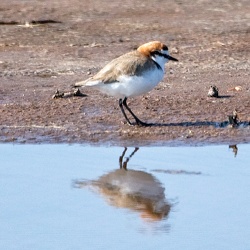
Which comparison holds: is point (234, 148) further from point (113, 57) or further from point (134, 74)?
point (113, 57)

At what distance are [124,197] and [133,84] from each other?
6.77ft

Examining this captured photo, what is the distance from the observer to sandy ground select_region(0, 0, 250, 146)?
9867 millimetres


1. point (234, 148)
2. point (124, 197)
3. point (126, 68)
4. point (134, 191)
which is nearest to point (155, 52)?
point (126, 68)

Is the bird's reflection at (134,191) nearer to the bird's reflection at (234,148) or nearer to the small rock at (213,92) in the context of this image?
the bird's reflection at (234,148)

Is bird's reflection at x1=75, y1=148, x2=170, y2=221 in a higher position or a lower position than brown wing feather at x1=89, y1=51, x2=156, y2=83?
lower

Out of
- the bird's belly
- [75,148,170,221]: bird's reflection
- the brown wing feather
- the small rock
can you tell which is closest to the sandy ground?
the small rock

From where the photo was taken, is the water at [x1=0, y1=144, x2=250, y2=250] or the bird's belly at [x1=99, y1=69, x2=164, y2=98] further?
the bird's belly at [x1=99, y1=69, x2=164, y2=98]

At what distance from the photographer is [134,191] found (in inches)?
313

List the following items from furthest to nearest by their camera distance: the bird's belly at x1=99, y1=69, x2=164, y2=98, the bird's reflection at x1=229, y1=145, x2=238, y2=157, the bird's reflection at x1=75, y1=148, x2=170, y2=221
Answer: the bird's belly at x1=99, y1=69, x2=164, y2=98, the bird's reflection at x1=229, y1=145, x2=238, y2=157, the bird's reflection at x1=75, y1=148, x2=170, y2=221

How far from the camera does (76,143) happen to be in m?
9.49

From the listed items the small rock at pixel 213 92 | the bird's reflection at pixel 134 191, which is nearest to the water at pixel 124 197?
the bird's reflection at pixel 134 191

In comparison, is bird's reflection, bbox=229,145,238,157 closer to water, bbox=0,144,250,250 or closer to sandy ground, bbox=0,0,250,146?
water, bbox=0,144,250,250

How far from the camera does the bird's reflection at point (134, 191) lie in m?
7.44

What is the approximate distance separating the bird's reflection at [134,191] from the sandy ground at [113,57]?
123 centimetres
